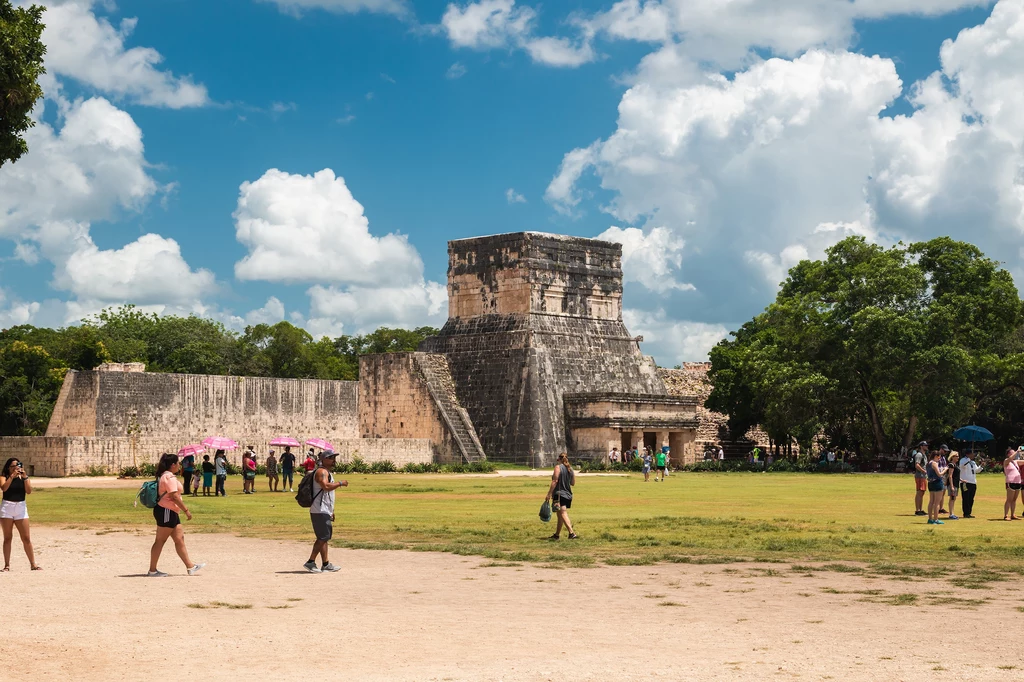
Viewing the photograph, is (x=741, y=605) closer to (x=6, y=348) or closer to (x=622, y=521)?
(x=622, y=521)

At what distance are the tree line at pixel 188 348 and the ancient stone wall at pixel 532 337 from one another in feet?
55.8

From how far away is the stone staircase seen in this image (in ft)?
148

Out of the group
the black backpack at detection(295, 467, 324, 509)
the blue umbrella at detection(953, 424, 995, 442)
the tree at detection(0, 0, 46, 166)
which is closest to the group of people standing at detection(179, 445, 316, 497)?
the tree at detection(0, 0, 46, 166)

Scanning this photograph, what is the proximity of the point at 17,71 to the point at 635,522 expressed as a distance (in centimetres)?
1371

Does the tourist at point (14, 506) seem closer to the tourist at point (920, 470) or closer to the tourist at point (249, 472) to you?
the tourist at point (920, 470)

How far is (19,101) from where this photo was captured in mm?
23766

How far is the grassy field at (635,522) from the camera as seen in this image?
1479cm

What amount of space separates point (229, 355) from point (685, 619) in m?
65.8

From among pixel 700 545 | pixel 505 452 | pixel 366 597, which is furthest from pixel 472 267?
pixel 366 597

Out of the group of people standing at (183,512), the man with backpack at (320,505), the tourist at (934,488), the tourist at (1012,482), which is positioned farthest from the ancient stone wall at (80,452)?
the tourist at (1012,482)

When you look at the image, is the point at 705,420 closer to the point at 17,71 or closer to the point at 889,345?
the point at 889,345

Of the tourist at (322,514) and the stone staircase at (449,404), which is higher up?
the stone staircase at (449,404)

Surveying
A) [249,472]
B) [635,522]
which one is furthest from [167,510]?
[249,472]

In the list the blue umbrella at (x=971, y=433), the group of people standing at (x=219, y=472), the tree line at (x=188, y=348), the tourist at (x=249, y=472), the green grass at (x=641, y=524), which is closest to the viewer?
the green grass at (x=641, y=524)
